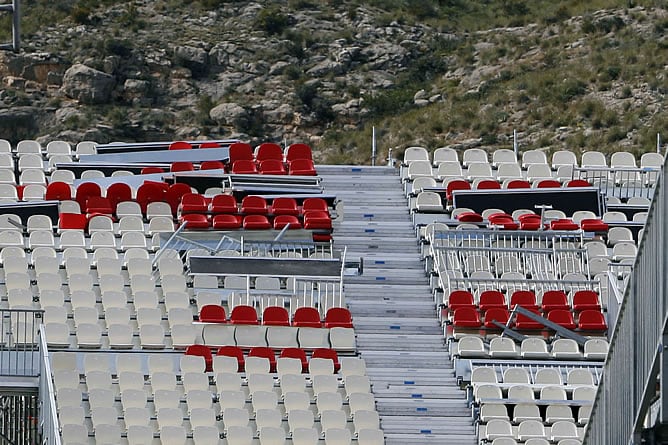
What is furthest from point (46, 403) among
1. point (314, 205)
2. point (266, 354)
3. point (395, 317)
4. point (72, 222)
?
point (314, 205)

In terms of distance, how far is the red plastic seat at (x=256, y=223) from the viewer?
36.9m

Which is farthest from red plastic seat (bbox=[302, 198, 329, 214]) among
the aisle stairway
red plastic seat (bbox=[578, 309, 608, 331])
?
red plastic seat (bbox=[578, 309, 608, 331])

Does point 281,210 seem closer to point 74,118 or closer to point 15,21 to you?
point 15,21

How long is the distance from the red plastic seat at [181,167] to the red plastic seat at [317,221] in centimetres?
384

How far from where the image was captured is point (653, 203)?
16875 mm

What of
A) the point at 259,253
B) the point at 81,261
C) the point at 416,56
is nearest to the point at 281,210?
the point at 259,253

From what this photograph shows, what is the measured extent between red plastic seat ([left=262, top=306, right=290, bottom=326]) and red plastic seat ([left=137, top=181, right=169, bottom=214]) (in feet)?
15.9

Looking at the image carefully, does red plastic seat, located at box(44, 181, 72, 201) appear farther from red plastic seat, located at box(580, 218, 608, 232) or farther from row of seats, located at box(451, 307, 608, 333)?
red plastic seat, located at box(580, 218, 608, 232)

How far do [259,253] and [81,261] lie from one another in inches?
142

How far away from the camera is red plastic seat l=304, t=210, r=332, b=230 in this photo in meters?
37.0

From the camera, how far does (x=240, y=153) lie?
41.2m

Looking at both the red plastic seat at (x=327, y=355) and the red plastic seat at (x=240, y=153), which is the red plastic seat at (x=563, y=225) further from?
the red plastic seat at (x=240, y=153)

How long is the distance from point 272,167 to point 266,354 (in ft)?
27.9

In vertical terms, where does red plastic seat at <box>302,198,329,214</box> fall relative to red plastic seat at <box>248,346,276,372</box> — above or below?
below
